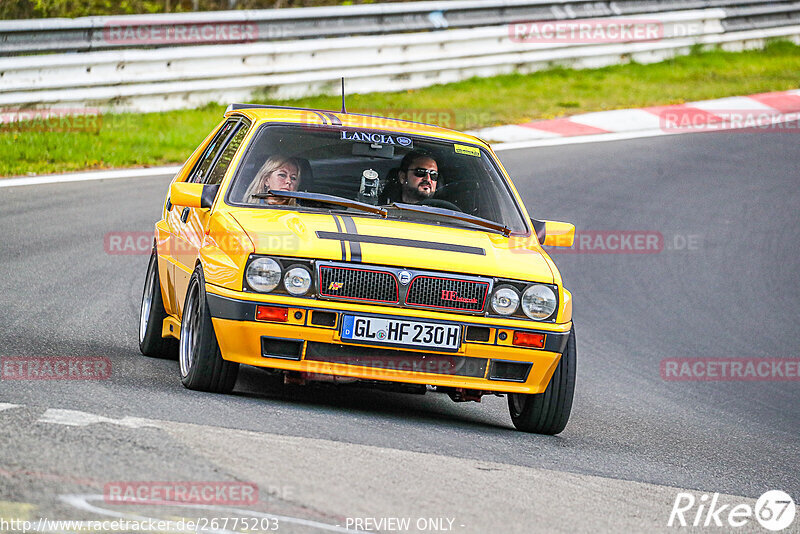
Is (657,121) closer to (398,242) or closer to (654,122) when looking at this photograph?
(654,122)

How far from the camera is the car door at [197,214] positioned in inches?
256

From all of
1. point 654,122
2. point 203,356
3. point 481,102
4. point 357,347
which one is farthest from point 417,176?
point 654,122

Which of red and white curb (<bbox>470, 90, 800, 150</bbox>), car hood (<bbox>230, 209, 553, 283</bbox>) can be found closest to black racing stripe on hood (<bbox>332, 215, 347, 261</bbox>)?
car hood (<bbox>230, 209, 553, 283</bbox>)

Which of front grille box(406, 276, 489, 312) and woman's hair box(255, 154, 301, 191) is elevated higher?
woman's hair box(255, 154, 301, 191)

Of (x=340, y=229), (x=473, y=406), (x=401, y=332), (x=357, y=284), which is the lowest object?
(x=473, y=406)

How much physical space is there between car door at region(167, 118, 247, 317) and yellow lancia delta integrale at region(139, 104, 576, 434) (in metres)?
0.03

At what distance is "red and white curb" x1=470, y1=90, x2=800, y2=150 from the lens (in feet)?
51.9

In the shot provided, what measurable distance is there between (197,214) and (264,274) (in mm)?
1134

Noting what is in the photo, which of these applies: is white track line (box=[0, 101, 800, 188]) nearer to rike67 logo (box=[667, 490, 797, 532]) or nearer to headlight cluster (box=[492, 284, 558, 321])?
headlight cluster (box=[492, 284, 558, 321])

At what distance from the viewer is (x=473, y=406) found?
7.18 m

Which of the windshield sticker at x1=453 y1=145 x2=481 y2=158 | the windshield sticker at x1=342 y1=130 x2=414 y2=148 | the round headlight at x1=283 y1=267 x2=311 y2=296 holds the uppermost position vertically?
the windshield sticker at x1=342 y1=130 x2=414 y2=148

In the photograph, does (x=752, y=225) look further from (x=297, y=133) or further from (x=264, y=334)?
(x=264, y=334)

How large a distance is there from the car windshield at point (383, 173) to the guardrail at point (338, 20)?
816cm

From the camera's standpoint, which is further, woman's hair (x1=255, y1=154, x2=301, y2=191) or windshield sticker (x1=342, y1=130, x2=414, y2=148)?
windshield sticker (x1=342, y1=130, x2=414, y2=148)
